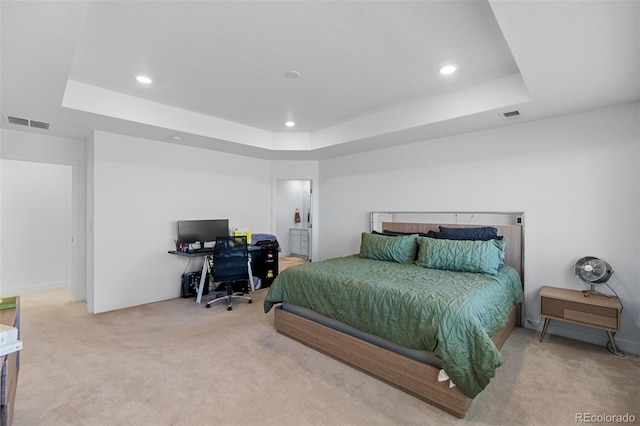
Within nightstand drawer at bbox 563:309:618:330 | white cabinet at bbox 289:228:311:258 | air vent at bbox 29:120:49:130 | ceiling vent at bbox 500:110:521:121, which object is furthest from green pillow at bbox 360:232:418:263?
air vent at bbox 29:120:49:130

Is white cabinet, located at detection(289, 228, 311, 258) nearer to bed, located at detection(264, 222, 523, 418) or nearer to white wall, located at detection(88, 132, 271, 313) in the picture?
white wall, located at detection(88, 132, 271, 313)

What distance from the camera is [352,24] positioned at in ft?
6.96

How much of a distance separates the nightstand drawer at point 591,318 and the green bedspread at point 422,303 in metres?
0.42

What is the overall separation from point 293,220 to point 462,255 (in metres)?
6.01

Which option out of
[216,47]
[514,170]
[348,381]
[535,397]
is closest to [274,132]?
[216,47]

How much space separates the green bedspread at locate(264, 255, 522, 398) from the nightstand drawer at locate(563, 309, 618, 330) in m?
0.42

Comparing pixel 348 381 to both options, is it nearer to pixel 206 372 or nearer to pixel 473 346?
pixel 473 346

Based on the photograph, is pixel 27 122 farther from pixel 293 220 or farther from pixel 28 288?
pixel 293 220

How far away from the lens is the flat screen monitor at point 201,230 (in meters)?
4.55

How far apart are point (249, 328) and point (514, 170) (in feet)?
11.7

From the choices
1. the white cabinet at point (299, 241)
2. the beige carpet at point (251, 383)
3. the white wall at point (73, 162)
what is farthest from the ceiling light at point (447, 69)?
the white cabinet at point (299, 241)

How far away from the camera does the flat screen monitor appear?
455 centimetres

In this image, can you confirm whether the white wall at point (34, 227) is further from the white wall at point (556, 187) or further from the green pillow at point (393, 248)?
the white wall at point (556, 187)

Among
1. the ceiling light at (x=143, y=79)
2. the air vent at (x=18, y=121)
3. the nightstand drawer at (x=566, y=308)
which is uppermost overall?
the ceiling light at (x=143, y=79)
